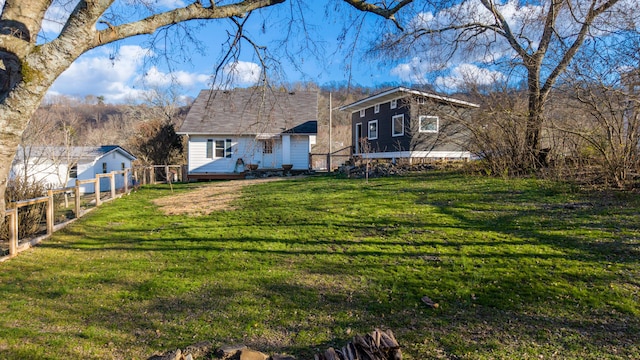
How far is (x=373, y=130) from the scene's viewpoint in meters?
23.1

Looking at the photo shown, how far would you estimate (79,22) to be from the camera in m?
2.92

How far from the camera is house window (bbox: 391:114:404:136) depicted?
19839 mm

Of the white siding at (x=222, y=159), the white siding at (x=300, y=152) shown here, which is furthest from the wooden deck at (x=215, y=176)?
the white siding at (x=300, y=152)

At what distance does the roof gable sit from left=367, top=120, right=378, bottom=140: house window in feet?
3.84

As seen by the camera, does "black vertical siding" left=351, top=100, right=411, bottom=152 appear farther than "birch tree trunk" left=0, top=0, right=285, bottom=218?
Yes

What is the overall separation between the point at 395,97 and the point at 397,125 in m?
1.53

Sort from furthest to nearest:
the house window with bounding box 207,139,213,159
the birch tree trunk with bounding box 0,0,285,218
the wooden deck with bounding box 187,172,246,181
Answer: the house window with bounding box 207,139,213,159 < the wooden deck with bounding box 187,172,246,181 < the birch tree trunk with bounding box 0,0,285,218

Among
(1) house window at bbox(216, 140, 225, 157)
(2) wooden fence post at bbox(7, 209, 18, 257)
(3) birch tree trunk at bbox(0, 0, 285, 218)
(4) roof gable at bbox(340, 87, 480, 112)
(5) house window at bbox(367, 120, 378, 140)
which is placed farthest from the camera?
(5) house window at bbox(367, 120, 378, 140)

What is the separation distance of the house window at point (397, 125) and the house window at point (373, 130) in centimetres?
196

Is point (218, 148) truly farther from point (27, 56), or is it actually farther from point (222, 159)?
point (27, 56)

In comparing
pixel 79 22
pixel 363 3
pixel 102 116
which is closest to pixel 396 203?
pixel 363 3

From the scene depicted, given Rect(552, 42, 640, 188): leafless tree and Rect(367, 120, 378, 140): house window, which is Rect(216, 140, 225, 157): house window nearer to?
Rect(367, 120, 378, 140): house window

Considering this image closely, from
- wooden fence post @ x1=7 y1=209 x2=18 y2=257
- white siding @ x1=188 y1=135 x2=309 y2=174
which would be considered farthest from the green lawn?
white siding @ x1=188 y1=135 x2=309 y2=174

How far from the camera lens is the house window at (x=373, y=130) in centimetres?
2265
